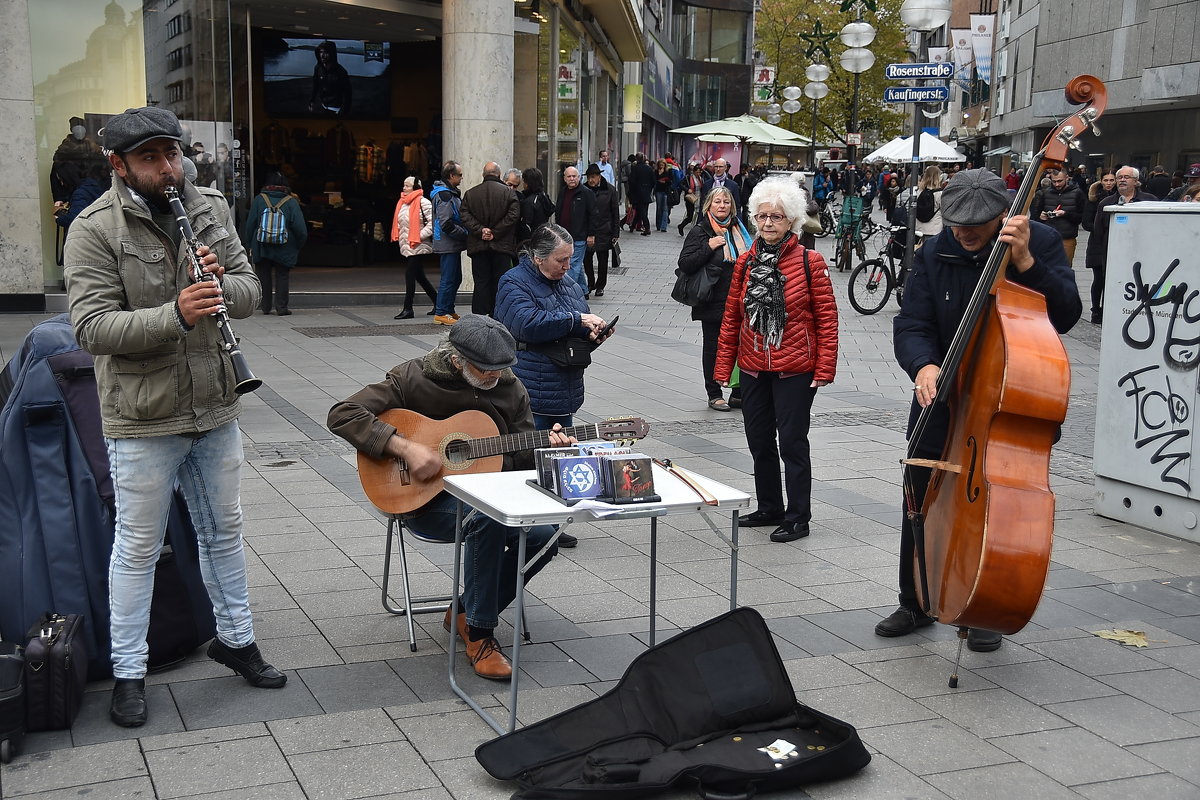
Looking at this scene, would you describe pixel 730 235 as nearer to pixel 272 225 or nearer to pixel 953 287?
pixel 953 287

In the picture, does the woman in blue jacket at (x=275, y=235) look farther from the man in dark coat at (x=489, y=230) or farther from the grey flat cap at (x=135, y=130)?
the grey flat cap at (x=135, y=130)

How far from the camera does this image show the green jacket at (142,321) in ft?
12.1

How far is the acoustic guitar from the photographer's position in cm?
450

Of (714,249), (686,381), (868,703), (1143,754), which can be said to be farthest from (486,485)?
(686,381)

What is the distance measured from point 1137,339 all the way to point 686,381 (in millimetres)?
4884

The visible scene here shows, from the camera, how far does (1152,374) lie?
259 inches

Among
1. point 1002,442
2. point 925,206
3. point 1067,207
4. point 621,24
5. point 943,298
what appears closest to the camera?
point 1002,442

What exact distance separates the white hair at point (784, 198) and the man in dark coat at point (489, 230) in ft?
23.7

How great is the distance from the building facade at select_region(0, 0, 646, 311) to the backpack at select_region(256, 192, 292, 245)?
1272mm

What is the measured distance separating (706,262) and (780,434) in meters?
3.30

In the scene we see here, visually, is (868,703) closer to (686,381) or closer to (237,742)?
(237,742)

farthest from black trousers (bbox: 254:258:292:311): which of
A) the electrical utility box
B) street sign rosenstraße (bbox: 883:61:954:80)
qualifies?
the electrical utility box

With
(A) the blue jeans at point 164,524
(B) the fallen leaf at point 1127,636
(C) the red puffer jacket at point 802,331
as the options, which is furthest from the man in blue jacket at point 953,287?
(A) the blue jeans at point 164,524

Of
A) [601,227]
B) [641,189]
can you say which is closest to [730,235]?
[601,227]
